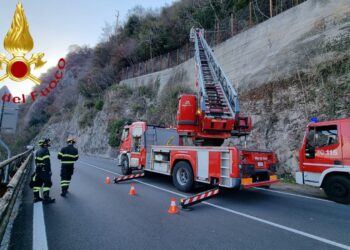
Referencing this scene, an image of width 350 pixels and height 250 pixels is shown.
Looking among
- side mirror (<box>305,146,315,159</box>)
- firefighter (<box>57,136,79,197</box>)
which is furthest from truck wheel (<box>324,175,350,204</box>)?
firefighter (<box>57,136,79,197</box>)

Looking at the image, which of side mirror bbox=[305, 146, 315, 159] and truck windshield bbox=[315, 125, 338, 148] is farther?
side mirror bbox=[305, 146, 315, 159]

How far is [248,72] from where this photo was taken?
15.8 meters

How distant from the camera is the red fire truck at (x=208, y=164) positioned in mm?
6125

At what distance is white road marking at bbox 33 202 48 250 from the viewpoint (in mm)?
3624

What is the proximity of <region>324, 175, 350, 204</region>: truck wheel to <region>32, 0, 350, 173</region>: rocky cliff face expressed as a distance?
3.95 meters

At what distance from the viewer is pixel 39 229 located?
13.9 feet

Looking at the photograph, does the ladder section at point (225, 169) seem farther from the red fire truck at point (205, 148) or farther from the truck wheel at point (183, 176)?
the truck wheel at point (183, 176)

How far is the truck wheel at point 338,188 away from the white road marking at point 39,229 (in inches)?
276

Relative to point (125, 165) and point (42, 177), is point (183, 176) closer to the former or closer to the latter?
point (42, 177)

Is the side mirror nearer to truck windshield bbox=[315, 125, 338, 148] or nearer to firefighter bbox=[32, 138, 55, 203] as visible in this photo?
truck windshield bbox=[315, 125, 338, 148]

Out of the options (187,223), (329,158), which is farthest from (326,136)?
(187,223)

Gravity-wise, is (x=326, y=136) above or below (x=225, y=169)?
above

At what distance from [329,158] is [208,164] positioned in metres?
3.43

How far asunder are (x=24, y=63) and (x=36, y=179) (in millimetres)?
4426
